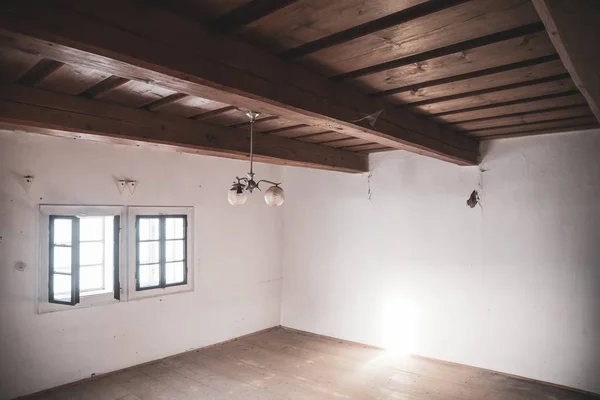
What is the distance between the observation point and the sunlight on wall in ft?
16.7

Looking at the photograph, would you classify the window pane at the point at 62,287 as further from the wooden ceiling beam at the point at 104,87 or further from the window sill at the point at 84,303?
the wooden ceiling beam at the point at 104,87

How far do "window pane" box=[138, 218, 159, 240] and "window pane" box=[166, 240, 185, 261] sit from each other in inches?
8.1

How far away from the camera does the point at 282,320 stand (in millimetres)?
6508

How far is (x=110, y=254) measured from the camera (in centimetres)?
457

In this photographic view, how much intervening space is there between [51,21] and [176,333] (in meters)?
4.44

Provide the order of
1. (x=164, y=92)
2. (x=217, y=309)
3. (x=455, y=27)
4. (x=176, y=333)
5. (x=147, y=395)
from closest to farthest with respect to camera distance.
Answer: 1. (x=455, y=27)
2. (x=164, y=92)
3. (x=147, y=395)
4. (x=176, y=333)
5. (x=217, y=309)

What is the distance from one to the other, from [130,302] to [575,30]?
15.4ft

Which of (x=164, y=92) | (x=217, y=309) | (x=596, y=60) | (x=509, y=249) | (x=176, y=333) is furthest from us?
(x=217, y=309)

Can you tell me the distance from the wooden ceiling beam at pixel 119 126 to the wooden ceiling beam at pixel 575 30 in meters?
2.73

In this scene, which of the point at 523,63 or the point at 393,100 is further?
the point at 393,100

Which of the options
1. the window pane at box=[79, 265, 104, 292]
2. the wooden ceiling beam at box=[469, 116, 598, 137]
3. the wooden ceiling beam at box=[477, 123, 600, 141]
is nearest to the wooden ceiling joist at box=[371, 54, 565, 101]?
the wooden ceiling beam at box=[469, 116, 598, 137]

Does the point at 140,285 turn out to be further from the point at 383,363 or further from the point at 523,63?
the point at 523,63

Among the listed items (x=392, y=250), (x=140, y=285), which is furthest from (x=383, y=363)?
(x=140, y=285)

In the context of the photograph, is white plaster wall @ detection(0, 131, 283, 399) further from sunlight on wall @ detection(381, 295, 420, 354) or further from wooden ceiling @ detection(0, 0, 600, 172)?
sunlight on wall @ detection(381, 295, 420, 354)
